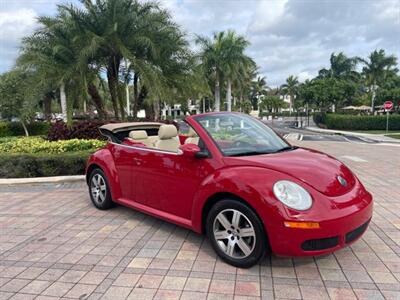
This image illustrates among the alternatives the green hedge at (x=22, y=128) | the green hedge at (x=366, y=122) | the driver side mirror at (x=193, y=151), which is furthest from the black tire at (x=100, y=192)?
the green hedge at (x=366, y=122)

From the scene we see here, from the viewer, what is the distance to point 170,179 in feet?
12.7

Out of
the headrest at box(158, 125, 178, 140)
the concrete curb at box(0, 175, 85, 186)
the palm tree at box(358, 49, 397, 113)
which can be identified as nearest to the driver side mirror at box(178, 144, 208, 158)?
the headrest at box(158, 125, 178, 140)

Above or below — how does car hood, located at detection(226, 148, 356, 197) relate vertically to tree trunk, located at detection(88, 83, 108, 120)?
below

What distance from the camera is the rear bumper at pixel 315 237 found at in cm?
287

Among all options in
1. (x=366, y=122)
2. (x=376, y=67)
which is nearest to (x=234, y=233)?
(x=366, y=122)

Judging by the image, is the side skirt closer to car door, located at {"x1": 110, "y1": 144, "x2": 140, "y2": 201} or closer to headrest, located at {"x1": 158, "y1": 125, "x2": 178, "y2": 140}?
car door, located at {"x1": 110, "y1": 144, "x2": 140, "y2": 201}

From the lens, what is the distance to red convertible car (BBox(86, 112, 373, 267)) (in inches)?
115

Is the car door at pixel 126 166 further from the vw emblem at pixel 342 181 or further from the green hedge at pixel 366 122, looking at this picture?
the green hedge at pixel 366 122

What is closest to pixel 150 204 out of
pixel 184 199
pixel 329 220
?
pixel 184 199

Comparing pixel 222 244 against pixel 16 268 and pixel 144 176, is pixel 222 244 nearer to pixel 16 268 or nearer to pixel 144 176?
pixel 144 176

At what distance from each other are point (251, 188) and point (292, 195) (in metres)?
0.36

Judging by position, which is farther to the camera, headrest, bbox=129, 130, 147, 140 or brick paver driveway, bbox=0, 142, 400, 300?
headrest, bbox=129, 130, 147, 140

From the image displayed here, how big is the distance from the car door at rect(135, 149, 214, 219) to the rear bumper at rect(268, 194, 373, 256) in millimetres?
956

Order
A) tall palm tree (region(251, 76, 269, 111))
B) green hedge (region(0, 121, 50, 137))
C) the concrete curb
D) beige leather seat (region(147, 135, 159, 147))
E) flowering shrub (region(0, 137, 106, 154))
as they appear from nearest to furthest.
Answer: beige leather seat (region(147, 135, 159, 147)) < the concrete curb < flowering shrub (region(0, 137, 106, 154)) < green hedge (region(0, 121, 50, 137)) < tall palm tree (region(251, 76, 269, 111))
